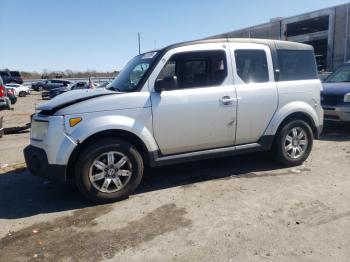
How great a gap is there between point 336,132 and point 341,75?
1.82 metres

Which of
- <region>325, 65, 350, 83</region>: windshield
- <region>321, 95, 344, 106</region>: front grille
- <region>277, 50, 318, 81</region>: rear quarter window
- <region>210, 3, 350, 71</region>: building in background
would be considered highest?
<region>210, 3, 350, 71</region>: building in background

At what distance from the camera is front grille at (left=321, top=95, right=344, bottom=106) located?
28.9ft

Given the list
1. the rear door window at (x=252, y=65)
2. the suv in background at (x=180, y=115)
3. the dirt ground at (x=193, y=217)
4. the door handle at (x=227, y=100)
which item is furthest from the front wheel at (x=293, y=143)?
the door handle at (x=227, y=100)

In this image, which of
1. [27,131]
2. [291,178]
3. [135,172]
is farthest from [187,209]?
[27,131]

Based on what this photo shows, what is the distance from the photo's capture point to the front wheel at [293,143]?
5.92 meters

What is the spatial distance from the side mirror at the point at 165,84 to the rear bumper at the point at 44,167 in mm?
1563

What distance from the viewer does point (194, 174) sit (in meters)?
5.81

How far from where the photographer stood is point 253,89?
5.52 metres

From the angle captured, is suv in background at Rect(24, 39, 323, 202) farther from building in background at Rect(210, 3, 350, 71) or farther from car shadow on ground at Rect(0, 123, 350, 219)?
building in background at Rect(210, 3, 350, 71)

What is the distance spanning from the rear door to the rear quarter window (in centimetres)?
27

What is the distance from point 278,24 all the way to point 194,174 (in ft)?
123

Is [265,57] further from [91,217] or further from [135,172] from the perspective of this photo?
[91,217]

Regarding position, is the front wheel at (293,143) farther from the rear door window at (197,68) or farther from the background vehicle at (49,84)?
the background vehicle at (49,84)

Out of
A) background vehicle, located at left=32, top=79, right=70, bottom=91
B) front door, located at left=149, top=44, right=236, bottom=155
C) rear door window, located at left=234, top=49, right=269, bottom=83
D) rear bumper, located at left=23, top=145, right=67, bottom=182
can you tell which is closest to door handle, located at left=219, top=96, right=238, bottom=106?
front door, located at left=149, top=44, right=236, bottom=155
